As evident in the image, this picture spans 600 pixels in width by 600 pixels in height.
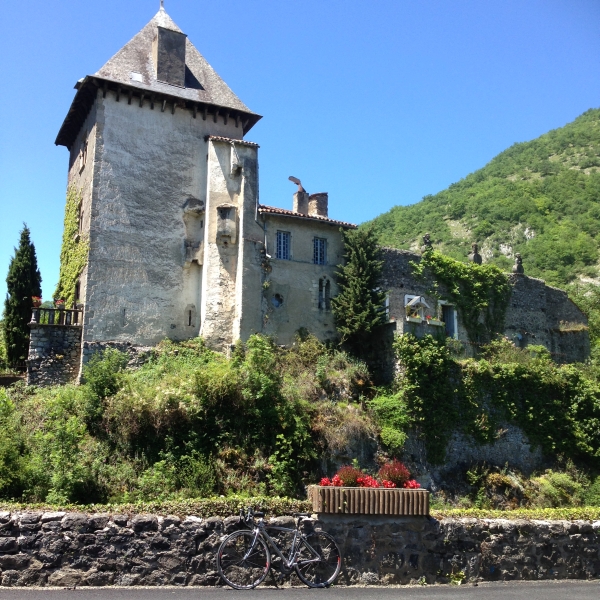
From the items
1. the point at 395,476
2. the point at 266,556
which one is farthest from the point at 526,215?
the point at 266,556

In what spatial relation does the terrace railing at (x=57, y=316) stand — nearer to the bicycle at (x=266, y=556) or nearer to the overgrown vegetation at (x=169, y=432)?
the overgrown vegetation at (x=169, y=432)

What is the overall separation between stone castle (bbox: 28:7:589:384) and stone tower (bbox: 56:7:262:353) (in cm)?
4

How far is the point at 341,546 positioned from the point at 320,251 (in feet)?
65.4

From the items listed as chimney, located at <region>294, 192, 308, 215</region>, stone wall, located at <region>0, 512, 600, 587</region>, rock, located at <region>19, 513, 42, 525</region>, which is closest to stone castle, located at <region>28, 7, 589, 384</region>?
chimney, located at <region>294, 192, 308, 215</region>

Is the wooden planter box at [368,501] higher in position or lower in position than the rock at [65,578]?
higher

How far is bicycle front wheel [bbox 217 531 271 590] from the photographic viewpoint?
11.4 meters

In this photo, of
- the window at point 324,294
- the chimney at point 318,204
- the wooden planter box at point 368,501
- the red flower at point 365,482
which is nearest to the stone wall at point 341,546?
the wooden planter box at point 368,501

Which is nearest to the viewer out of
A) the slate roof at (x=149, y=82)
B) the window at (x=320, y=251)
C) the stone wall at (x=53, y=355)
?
the stone wall at (x=53, y=355)

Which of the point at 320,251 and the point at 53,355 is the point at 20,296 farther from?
the point at 320,251

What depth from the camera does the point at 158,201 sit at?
29.4 m

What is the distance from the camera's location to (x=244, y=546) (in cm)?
1160

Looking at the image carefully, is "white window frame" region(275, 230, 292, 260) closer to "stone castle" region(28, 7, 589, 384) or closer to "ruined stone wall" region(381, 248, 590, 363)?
"stone castle" region(28, 7, 589, 384)

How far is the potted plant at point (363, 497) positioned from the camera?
12227mm

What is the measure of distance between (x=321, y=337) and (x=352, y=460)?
7427mm
